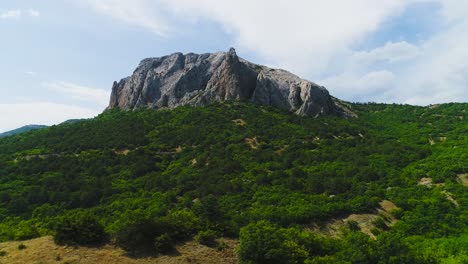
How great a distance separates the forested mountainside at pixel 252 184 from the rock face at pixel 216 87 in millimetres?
7171

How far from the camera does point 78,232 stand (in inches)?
1318

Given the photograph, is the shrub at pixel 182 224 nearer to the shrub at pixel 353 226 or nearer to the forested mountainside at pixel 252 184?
the forested mountainside at pixel 252 184

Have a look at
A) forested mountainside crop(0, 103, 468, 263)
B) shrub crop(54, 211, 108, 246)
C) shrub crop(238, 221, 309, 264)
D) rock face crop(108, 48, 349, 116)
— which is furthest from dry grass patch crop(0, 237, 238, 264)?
rock face crop(108, 48, 349, 116)

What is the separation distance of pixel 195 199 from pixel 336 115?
6470 centimetres

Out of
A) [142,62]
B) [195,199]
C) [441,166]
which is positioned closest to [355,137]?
[441,166]

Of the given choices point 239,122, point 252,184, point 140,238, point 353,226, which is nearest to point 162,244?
point 140,238

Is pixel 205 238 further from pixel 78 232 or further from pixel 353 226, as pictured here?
pixel 353 226

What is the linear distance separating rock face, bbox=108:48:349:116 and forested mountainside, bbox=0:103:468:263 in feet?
23.5

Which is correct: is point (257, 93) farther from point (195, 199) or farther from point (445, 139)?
point (195, 199)

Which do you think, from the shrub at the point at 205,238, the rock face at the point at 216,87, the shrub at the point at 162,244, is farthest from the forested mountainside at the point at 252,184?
the rock face at the point at 216,87

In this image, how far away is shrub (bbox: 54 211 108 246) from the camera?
109 feet

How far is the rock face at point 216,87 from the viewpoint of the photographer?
113688 millimetres

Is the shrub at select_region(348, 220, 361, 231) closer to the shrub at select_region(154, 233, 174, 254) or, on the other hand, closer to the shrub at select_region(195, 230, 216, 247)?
the shrub at select_region(195, 230, 216, 247)

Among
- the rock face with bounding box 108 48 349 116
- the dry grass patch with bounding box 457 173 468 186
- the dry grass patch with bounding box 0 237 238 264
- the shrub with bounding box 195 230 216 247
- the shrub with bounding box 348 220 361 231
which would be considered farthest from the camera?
the rock face with bounding box 108 48 349 116
